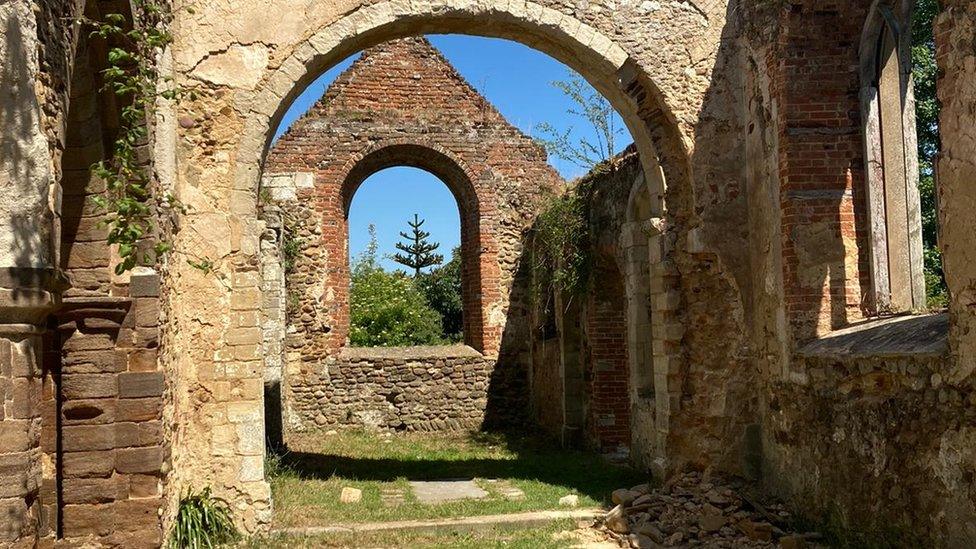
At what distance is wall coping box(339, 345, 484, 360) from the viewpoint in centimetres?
1490

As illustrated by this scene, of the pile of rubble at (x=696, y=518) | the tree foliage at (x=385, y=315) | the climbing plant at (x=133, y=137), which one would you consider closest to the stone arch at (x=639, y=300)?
the pile of rubble at (x=696, y=518)

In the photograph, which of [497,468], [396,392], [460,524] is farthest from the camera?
[396,392]

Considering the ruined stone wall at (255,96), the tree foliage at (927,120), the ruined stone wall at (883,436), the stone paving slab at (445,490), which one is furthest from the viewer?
the tree foliage at (927,120)

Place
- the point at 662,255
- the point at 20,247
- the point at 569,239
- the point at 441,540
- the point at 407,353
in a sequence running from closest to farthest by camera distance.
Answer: the point at 20,247 → the point at 441,540 → the point at 662,255 → the point at 569,239 → the point at 407,353

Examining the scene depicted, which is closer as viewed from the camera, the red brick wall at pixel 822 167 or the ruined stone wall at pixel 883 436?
the ruined stone wall at pixel 883 436

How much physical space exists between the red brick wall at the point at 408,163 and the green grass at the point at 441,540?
780 cm

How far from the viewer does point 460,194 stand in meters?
15.8

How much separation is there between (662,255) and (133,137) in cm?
481

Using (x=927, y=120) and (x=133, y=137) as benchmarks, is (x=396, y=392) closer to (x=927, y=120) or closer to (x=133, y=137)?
(x=133, y=137)

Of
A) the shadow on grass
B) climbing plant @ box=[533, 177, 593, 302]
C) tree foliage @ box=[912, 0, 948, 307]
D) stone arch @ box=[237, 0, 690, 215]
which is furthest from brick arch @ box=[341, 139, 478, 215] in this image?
tree foliage @ box=[912, 0, 948, 307]

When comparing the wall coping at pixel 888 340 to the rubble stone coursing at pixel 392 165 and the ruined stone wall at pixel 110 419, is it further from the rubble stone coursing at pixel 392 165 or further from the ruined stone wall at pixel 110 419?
the rubble stone coursing at pixel 392 165

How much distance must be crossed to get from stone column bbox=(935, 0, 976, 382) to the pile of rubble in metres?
2.12

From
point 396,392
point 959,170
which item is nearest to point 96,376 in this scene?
point 959,170

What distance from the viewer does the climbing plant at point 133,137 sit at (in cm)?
543
